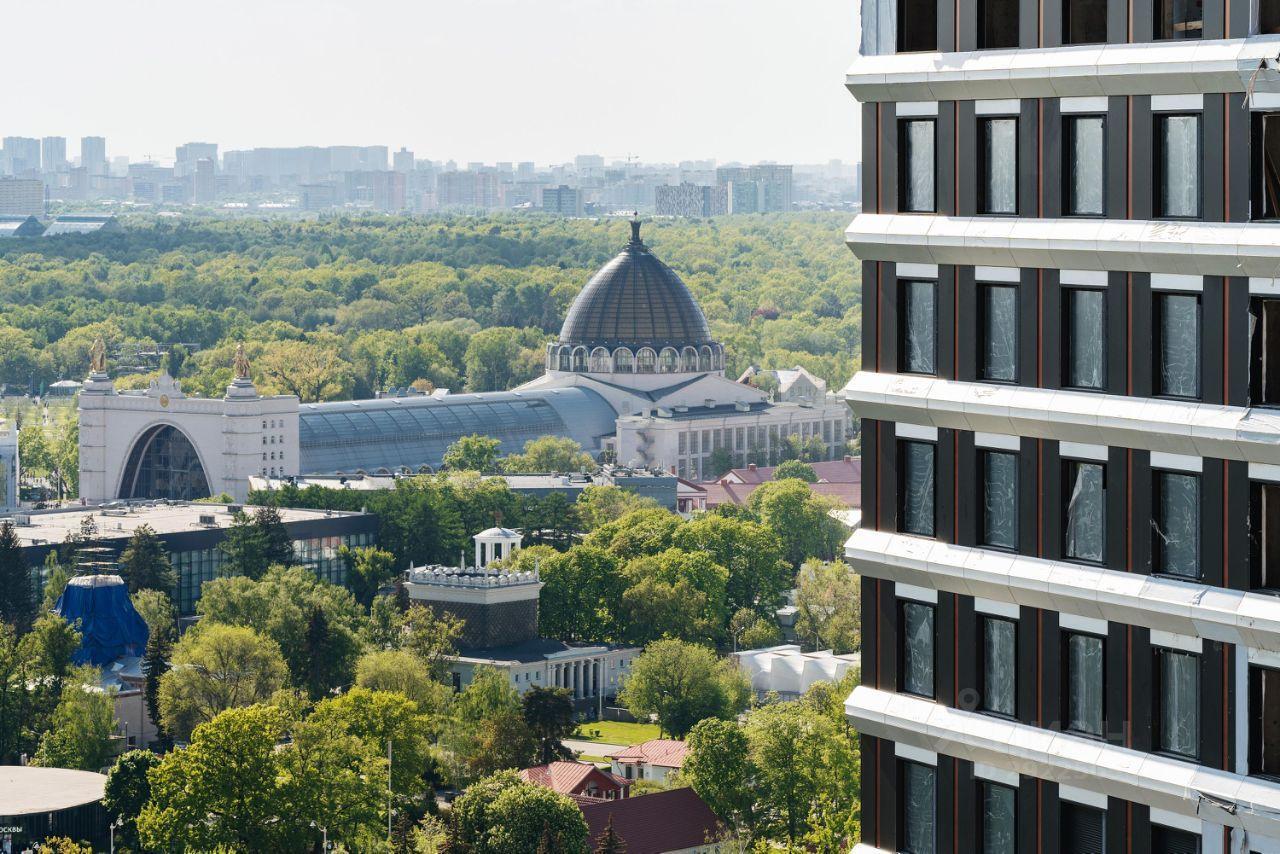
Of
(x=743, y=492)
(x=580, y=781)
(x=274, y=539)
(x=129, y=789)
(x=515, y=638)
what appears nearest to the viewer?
(x=129, y=789)

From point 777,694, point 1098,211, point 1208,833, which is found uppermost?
point 1098,211

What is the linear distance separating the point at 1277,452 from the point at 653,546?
116 meters

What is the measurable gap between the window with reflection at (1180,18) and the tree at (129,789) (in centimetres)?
6596

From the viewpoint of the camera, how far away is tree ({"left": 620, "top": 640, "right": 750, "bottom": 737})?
114688 mm

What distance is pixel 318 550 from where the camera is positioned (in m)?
150

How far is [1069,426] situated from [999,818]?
4.06m

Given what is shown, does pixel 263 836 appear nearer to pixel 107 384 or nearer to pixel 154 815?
pixel 154 815

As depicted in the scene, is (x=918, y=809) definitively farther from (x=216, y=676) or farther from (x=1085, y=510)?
(x=216, y=676)

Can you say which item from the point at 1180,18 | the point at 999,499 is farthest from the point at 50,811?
the point at 1180,18

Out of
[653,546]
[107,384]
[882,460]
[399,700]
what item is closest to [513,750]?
[399,700]

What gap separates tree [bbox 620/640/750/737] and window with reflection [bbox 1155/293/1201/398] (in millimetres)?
83673

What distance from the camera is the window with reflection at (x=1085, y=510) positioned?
31359 millimetres

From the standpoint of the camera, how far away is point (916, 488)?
110 ft

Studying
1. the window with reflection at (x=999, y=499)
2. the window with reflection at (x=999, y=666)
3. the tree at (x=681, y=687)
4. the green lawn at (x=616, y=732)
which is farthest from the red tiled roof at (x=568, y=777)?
the window with reflection at (x=999, y=499)
